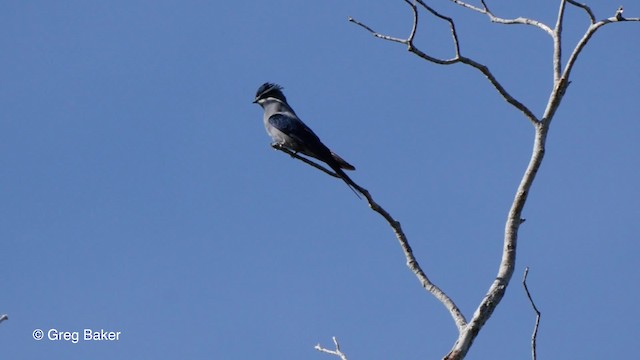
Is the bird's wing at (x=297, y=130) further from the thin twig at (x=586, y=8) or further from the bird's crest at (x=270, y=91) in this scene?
the thin twig at (x=586, y=8)

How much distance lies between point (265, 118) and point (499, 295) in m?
6.51

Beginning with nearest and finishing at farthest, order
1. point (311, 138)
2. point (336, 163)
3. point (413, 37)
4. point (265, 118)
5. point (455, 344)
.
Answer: point (455, 344) → point (413, 37) → point (336, 163) → point (311, 138) → point (265, 118)

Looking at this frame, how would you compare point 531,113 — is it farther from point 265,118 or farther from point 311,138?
point 265,118

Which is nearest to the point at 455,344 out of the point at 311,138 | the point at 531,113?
the point at 531,113

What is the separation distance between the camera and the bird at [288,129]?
10.5 meters

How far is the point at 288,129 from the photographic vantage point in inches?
462

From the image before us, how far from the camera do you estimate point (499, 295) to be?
6.37 metres

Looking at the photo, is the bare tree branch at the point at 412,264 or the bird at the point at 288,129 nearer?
the bare tree branch at the point at 412,264

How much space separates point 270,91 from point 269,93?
0.10 feet

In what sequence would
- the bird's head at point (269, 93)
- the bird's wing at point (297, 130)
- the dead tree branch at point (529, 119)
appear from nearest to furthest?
the dead tree branch at point (529, 119)
the bird's wing at point (297, 130)
the bird's head at point (269, 93)

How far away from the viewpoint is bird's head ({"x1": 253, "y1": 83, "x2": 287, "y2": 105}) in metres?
13.0

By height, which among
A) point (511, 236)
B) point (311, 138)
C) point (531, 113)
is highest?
point (311, 138)

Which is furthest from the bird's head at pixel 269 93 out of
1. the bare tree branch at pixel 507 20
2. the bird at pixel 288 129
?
the bare tree branch at pixel 507 20

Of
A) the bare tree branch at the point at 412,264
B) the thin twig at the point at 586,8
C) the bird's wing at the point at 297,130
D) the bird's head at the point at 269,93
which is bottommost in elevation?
the bare tree branch at the point at 412,264
